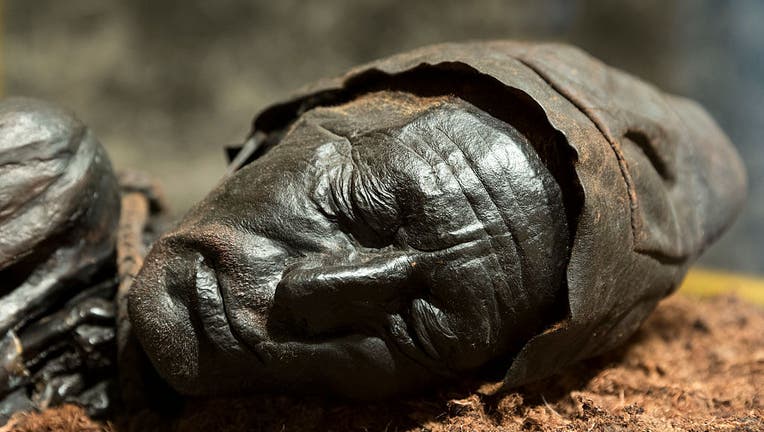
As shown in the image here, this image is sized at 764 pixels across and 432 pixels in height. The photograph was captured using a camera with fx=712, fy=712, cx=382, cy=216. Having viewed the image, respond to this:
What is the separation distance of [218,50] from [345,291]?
258cm

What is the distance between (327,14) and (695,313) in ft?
7.24

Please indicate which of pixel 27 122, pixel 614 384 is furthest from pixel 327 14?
pixel 614 384

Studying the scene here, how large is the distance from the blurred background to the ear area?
208 centimetres

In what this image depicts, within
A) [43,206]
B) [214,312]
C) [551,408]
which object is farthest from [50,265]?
[551,408]

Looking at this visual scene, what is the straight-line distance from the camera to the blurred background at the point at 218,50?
3248mm

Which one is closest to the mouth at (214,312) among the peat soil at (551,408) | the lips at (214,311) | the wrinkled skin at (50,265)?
the lips at (214,311)

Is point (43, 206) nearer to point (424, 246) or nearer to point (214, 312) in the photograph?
point (214, 312)

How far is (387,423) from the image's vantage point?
1.47m

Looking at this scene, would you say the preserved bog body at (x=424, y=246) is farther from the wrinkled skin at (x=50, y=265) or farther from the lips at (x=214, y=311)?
the wrinkled skin at (x=50, y=265)

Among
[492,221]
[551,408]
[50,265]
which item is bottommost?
[551,408]

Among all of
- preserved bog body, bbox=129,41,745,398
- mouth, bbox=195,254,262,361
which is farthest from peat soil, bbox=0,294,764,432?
mouth, bbox=195,254,262,361

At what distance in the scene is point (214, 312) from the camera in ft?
4.37

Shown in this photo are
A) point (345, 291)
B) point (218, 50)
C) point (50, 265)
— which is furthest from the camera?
point (218, 50)

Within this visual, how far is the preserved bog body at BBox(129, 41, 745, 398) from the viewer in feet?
4.17
